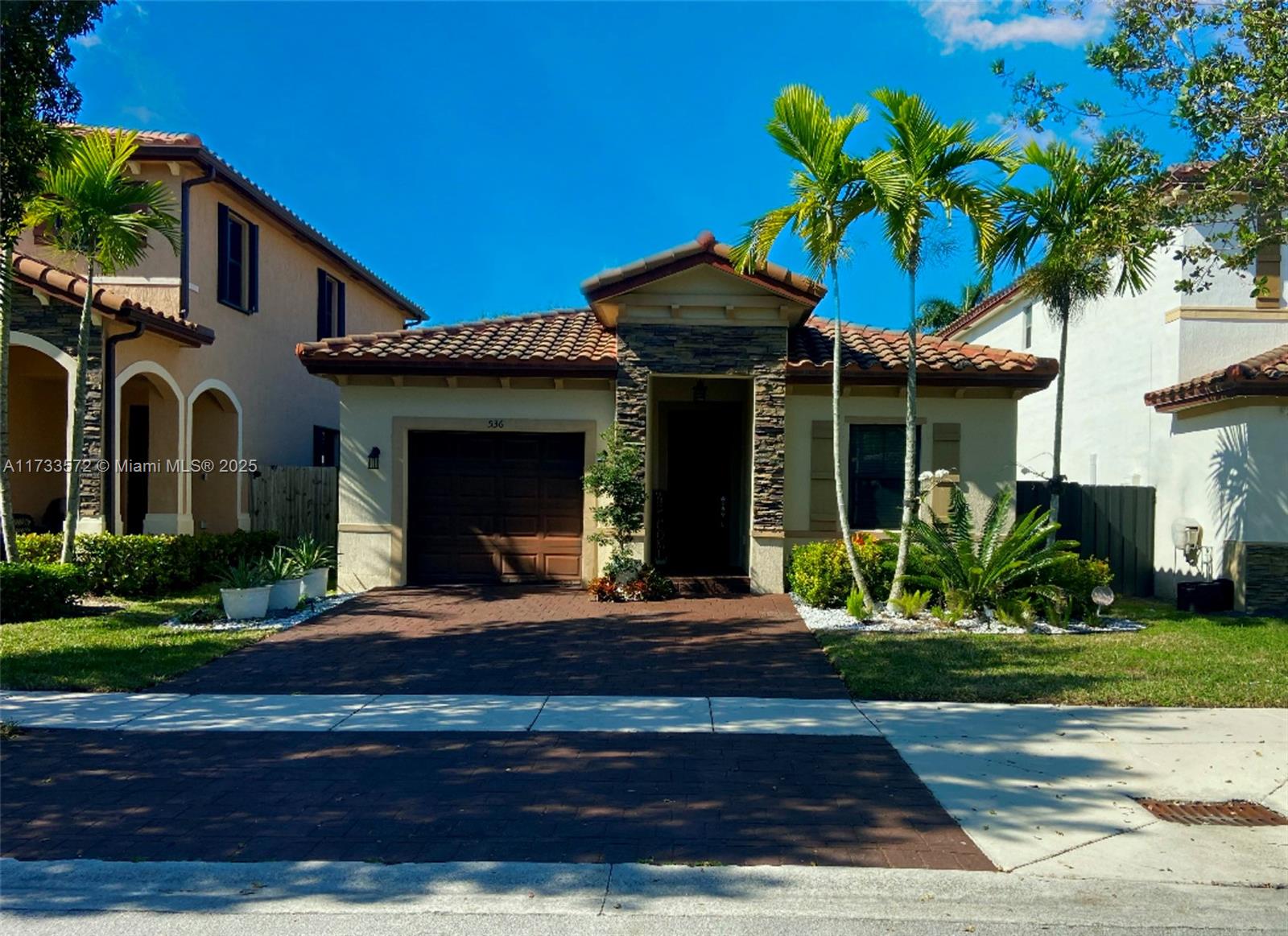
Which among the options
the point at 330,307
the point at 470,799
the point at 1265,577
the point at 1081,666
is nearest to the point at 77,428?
the point at 470,799

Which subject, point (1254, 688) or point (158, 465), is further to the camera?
point (158, 465)

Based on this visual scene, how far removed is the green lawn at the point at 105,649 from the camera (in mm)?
8688

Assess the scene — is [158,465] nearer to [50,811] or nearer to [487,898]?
[50,811]

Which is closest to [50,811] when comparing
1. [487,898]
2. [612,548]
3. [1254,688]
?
[487,898]

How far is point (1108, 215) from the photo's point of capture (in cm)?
909

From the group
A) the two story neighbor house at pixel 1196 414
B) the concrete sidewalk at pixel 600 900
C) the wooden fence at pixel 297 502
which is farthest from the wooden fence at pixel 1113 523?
the wooden fence at pixel 297 502

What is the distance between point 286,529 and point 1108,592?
13.7m

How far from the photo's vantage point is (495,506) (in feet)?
47.3

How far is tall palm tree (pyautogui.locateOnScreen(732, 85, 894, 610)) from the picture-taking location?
11.1 m

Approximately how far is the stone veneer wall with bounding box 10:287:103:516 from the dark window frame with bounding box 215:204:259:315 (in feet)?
10.5

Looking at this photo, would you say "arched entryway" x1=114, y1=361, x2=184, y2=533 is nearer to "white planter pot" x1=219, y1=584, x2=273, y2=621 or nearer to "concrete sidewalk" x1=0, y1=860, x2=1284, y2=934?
"white planter pot" x1=219, y1=584, x2=273, y2=621

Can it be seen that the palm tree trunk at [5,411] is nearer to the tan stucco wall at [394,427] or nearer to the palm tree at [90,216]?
the palm tree at [90,216]

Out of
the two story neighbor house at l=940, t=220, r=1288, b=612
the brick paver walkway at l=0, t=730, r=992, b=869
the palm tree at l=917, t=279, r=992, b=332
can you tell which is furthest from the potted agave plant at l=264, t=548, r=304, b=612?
the palm tree at l=917, t=279, r=992, b=332

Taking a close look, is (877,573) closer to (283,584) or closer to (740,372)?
(740,372)
